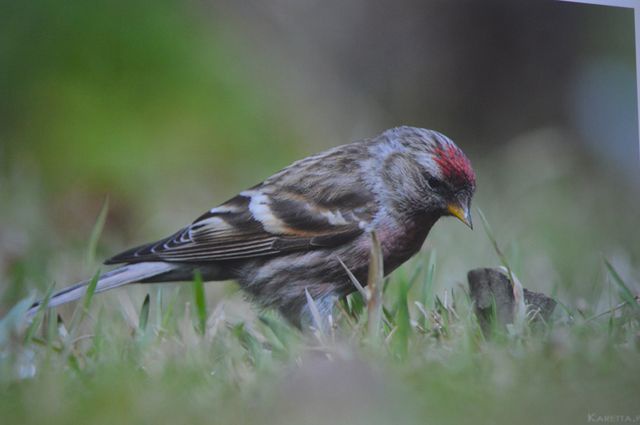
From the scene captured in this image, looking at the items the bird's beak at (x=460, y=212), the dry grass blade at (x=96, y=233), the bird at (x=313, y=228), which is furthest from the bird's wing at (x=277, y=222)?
the bird's beak at (x=460, y=212)

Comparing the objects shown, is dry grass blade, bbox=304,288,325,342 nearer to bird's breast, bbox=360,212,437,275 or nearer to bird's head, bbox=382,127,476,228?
bird's breast, bbox=360,212,437,275

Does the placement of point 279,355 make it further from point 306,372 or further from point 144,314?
point 144,314

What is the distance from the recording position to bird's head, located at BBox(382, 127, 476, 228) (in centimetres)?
221

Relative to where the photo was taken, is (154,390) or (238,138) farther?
(238,138)

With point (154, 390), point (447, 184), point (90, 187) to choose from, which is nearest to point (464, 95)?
point (447, 184)

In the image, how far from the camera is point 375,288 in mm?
2029

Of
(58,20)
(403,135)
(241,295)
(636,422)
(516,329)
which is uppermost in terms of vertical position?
(58,20)

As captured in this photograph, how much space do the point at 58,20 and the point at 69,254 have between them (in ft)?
2.12

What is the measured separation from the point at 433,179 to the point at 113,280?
930mm

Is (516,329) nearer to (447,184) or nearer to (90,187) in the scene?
(447,184)

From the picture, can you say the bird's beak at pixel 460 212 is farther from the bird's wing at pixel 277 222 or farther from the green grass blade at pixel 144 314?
the green grass blade at pixel 144 314

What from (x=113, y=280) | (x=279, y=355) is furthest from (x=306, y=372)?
(x=113, y=280)

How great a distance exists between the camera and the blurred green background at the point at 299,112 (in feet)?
6.91

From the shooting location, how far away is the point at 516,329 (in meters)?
2.02
